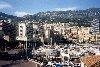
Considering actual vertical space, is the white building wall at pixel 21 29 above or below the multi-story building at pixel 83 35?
above

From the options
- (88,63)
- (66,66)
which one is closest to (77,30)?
(66,66)

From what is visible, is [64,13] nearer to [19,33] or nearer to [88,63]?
[19,33]

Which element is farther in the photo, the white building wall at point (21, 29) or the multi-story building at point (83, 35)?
the multi-story building at point (83, 35)

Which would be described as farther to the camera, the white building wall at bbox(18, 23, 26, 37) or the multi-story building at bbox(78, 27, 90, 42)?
the multi-story building at bbox(78, 27, 90, 42)

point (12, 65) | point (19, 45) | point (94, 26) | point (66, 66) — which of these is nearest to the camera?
point (12, 65)

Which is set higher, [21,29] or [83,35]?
[21,29]

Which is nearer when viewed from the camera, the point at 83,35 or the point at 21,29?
the point at 21,29

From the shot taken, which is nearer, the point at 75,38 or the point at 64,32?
the point at 75,38

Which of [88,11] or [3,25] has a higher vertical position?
[88,11]

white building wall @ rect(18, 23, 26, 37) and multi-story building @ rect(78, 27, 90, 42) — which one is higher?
white building wall @ rect(18, 23, 26, 37)

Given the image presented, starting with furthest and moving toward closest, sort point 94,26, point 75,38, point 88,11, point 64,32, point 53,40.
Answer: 1. point 88,11
2. point 94,26
3. point 64,32
4. point 75,38
5. point 53,40
